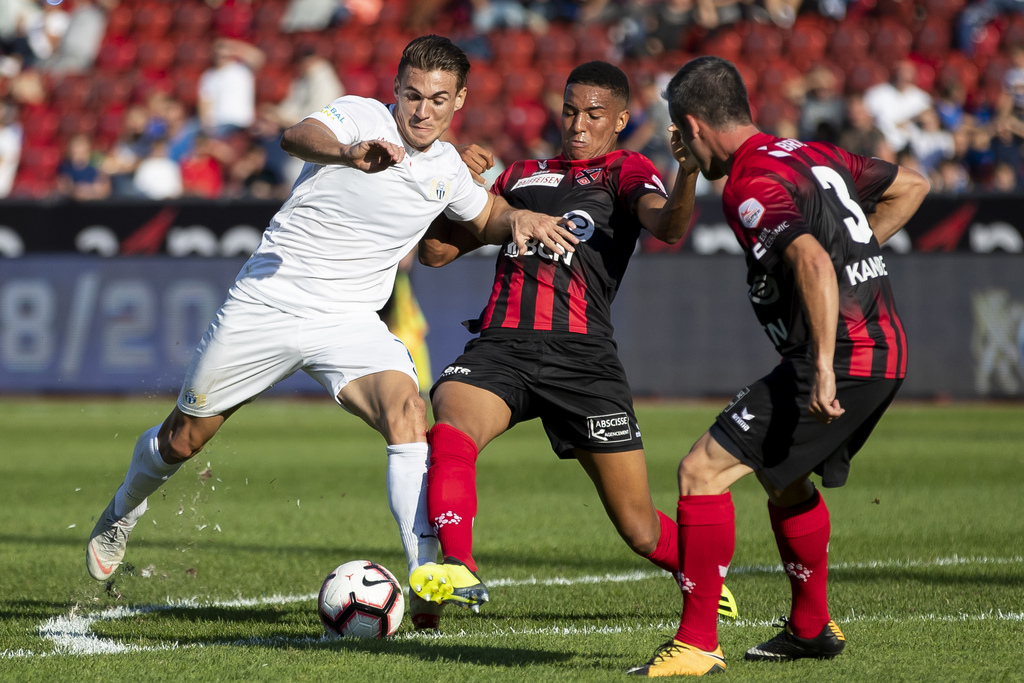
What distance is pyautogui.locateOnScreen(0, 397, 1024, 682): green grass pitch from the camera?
4.22 meters

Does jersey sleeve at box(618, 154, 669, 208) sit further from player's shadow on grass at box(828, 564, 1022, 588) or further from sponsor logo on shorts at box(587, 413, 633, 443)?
player's shadow on grass at box(828, 564, 1022, 588)

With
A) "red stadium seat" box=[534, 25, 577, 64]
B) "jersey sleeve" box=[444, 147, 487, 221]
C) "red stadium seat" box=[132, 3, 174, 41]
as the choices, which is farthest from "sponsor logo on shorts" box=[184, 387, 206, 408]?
"red stadium seat" box=[132, 3, 174, 41]

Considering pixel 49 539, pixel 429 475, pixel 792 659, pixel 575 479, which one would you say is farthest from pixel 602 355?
pixel 575 479

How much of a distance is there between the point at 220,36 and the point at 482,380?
18.0m

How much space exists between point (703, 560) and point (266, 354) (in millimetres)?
2059

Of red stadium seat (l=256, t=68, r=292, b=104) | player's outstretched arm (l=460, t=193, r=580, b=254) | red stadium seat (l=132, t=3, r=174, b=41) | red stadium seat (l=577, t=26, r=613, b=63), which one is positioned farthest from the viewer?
red stadium seat (l=132, t=3, r=174, b=41)

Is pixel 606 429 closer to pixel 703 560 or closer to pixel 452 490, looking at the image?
pixel 452 490

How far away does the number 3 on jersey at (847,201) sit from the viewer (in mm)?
4113

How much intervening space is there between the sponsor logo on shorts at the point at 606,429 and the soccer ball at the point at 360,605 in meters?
1.02

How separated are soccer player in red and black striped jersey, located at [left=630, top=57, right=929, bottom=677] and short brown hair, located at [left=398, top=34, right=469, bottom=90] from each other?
1.12 meters

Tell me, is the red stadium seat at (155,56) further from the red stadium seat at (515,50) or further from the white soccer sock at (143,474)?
the white soccer sock at (143,474)

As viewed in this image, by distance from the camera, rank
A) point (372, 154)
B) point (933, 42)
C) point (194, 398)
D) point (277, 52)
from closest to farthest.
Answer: point (372, 154) → point (194, 398) → point (933, 42) → point (277, 52)

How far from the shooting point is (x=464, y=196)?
5.25m

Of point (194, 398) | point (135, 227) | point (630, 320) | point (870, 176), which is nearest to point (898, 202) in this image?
point (870, 176)
